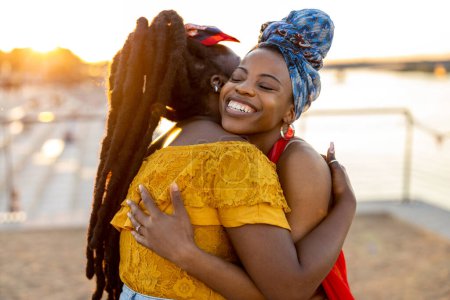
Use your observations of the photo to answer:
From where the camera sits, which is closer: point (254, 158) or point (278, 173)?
point (254, 158)

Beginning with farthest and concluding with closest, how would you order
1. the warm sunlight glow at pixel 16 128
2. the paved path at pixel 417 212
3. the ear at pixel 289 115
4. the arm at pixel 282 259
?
the warm sunlight glow at pixel 16 128
the paved path at pixel 417 212
the ear at pixel 289 115
the arm at pixel 282 259

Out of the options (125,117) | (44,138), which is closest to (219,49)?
(125,117)

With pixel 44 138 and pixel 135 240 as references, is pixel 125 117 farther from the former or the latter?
pixel 44 138

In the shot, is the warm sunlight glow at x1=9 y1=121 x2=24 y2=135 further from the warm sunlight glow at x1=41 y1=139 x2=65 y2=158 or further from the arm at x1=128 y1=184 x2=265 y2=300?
the arm at x1=128 y1=184 x2=265 y2=300

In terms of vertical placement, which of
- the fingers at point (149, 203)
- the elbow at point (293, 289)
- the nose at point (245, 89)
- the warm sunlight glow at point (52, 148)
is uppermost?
the nose at point (245, 89)

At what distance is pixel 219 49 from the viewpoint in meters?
2.05

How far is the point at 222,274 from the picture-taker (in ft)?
5.59

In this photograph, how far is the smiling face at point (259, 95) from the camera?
6.14 feet

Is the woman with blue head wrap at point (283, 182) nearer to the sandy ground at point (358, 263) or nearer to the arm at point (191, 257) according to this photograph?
the arm at point (191, 257)

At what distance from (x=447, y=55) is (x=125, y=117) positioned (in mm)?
71623

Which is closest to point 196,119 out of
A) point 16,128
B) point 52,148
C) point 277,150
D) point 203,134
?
point 203,134

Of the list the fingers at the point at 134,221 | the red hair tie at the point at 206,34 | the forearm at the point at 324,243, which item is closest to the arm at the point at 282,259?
the forearm at the point at 324,243

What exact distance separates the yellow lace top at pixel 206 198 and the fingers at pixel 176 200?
0.02 m

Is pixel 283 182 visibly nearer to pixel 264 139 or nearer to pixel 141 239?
pixel 264 139
